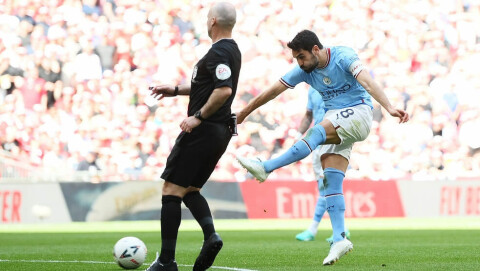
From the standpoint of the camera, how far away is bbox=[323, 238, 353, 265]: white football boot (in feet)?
25.8

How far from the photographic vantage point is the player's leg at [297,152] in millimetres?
7340

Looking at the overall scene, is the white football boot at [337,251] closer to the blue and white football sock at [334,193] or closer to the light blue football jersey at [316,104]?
the blue and white football sock at [334,193]

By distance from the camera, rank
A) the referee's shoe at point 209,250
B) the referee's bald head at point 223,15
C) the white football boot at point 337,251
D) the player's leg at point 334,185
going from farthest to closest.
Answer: the player's leg at point 334,185 < the white football boot at point 337,251 < the referee's bald head at point 223,15 < the referee's shoe at point 209,250

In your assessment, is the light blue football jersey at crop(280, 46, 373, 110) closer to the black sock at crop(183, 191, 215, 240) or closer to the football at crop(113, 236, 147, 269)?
the black sock at crop(183, 191, 215, 240)

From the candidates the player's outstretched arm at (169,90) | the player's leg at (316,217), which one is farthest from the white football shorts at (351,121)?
the player's leg at (316,217)

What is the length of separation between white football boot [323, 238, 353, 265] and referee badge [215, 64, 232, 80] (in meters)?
2.30

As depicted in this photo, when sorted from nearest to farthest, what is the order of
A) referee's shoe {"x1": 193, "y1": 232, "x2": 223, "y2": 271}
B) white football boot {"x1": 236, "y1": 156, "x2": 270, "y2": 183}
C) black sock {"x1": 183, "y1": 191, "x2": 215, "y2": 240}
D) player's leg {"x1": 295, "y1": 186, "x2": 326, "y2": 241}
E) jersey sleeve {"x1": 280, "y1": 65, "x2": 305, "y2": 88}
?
referee's shoe {"x1": 193, "y1": 232, "x2": 223, "y2": 271} → black sock {"x1": 183, "y1": 191, "x2": 215, "y2": 240} → white football boot {"x1": 236, "y1": 156, "x2": 270, "y2": 183} → jersey sleeve {"x1": 280, "y1": 65, "x2": 305, "y2": 88} → player's leg {"x1": 295, "y1": 186, "x2": 326, "y2": 241}

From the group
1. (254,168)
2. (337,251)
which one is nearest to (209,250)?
(254,168)

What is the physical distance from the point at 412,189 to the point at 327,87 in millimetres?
12034

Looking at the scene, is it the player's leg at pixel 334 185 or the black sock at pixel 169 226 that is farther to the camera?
the player's leg at pixel 334 185

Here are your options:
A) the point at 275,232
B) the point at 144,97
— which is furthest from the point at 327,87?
the point at 144,97

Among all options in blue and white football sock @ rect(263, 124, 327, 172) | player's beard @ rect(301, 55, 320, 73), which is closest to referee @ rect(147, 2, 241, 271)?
blue and white football sock @ rect(263, 124, 327, 172)

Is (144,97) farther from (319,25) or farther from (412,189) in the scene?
(412,189)

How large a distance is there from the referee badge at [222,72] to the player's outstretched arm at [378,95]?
1.74m
